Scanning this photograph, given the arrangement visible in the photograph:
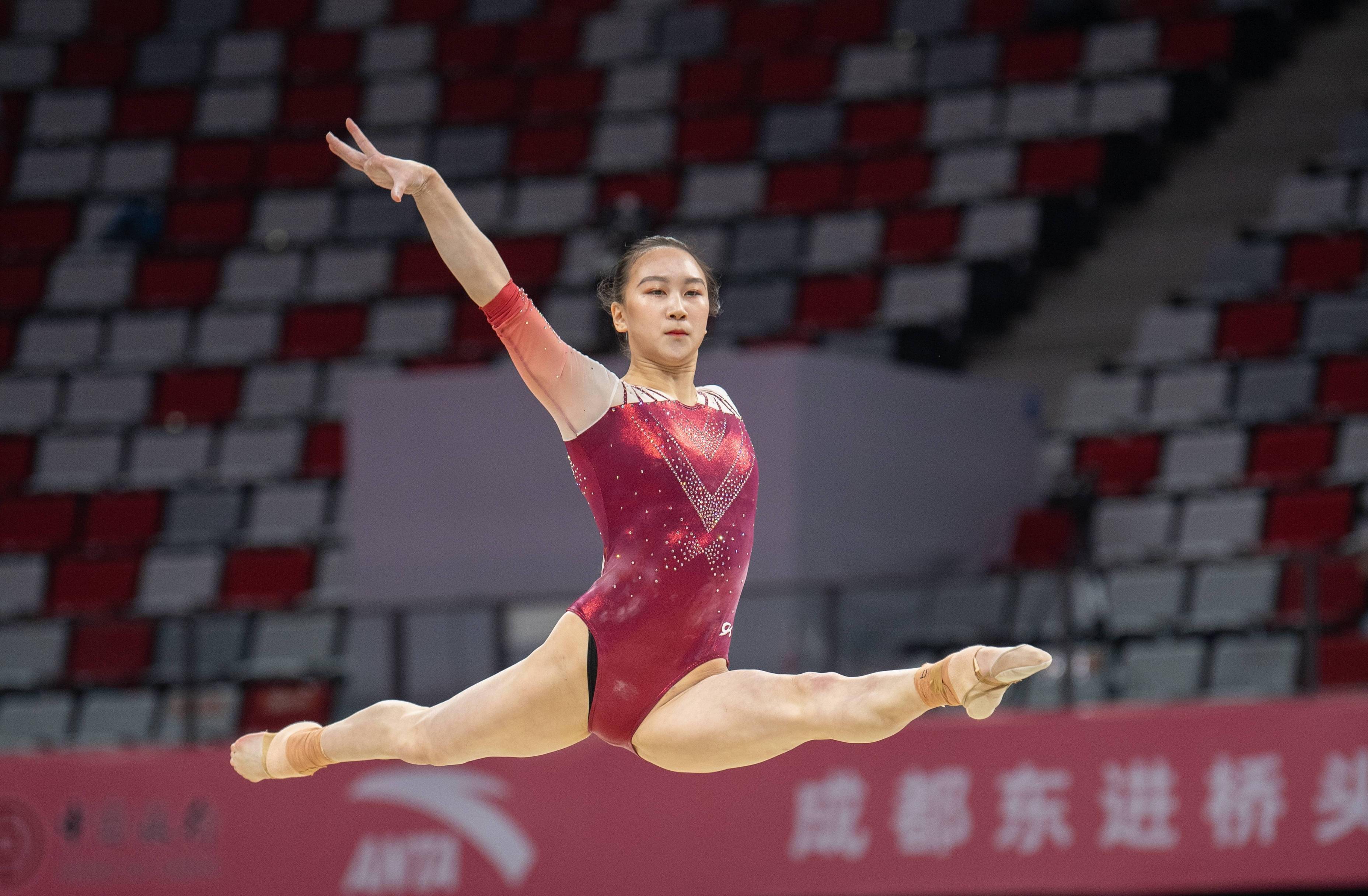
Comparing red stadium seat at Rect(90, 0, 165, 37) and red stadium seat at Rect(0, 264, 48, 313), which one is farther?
red stadium seat at Rect(90, 0, 165, 37)

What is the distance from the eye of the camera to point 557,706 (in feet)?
13.0

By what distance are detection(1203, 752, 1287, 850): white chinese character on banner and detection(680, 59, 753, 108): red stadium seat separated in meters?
7.09

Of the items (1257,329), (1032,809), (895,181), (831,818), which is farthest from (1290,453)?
(895,181)

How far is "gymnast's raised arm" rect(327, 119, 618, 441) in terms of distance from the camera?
381 centimetres

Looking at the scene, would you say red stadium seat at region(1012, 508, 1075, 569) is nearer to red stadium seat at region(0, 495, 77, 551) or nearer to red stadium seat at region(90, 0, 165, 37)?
red stadium seat at region(0, 495, 77, 551)

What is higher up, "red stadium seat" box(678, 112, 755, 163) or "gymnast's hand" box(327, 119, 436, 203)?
"red stadium seat" box(678, 112, 755, 163)

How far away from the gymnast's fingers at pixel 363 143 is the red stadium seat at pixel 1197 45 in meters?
8.82

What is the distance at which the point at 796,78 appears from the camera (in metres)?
13.1

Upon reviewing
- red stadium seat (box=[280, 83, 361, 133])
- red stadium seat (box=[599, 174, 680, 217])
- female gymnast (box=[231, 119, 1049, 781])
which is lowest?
female gymnast (box=[231, 119, 1049, 781])

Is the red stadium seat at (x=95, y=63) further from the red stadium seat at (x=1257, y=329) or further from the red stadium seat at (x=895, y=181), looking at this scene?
the red stadium seat at (x=1257, y=329)

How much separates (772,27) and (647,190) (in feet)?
6.55

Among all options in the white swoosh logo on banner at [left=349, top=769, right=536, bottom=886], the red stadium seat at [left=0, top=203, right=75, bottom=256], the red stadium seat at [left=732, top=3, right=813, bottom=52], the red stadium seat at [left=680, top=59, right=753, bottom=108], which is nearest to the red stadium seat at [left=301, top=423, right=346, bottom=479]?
the white swoosh logo on banner at [left=349, top=769, right=536, bottom=886]

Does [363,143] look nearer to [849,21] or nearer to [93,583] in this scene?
[93,583]

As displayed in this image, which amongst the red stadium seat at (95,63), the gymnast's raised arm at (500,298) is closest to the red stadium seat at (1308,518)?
the gymnast's raised arm at (500,298)
